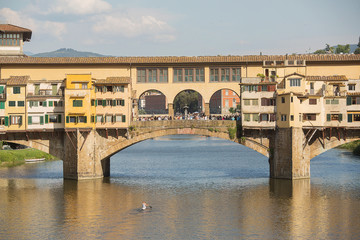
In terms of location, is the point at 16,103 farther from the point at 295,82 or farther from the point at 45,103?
the point at 295,82

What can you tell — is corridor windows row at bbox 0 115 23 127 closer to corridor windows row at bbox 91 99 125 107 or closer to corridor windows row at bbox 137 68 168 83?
corridor windows row at bbox 91 99 125 107

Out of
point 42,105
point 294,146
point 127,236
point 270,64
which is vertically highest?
point 270,64

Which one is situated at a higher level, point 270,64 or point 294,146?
point 270,64

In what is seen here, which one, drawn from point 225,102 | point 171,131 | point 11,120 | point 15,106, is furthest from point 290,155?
point 225,102

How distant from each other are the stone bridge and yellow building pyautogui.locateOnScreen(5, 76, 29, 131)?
53.7 inches

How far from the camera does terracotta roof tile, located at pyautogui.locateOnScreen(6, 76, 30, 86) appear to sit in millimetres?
76312

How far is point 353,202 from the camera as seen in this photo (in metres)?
61.9

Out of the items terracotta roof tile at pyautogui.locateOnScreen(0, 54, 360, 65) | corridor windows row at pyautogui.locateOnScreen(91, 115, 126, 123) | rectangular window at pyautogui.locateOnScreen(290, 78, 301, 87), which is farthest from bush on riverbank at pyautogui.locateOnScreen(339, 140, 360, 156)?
corridor windows row at pyautogui.locateOnScreen(91, 115, 126, 123)

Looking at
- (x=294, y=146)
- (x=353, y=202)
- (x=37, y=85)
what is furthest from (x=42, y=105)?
(x=353, y=202)

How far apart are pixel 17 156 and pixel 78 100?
103 ft

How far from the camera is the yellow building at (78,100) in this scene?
75562 millimetres

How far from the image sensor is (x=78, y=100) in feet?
249

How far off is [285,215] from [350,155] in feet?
187

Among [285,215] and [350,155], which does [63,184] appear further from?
[350,155]
